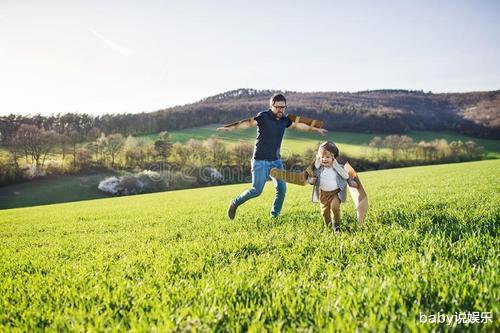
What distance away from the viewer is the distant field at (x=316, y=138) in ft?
252

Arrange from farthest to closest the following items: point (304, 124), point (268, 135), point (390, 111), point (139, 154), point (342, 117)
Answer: point (390, 111)
point (342, 117)
point (139, 154)
point (304, 124)
point (268, 135)

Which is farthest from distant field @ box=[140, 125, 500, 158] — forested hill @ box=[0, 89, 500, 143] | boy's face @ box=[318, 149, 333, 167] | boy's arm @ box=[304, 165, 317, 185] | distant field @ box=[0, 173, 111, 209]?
boy's face @ box=[318, 149, 333, 167]

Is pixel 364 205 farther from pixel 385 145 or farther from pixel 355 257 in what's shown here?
pixel 385 145

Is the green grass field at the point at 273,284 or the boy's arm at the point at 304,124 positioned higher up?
the boy's arm at the point at 304,124

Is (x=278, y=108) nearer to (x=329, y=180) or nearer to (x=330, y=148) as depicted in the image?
(x=330, y=148)

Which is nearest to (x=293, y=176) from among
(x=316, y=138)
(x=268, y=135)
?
(x=268, y=135)

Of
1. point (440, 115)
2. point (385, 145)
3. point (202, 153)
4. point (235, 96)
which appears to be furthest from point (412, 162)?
point (235, 96)

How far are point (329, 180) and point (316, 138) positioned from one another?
8737cm

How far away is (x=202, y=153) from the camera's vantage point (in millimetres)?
67938

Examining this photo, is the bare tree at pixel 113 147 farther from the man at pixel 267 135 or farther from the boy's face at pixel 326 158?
the boy's face at pixel 326 158

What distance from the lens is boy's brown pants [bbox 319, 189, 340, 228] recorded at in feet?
19.1
